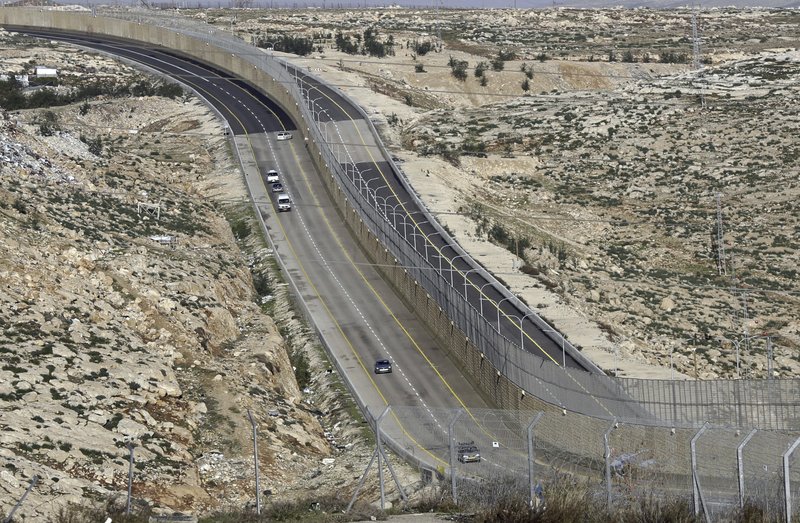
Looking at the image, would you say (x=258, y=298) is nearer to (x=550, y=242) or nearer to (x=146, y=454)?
(x=550, y=242)

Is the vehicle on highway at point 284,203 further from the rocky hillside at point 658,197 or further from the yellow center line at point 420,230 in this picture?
the rocky hillside at point 658,197

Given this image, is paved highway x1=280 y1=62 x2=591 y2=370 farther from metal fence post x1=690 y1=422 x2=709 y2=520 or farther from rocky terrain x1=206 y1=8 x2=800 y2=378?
metal fence post x1=690 y1=422 x2=709 y2=520

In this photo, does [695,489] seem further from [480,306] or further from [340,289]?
[340,289]

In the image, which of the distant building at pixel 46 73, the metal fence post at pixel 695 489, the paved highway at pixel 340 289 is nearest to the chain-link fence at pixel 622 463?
the metal fence post at pixel 695 489

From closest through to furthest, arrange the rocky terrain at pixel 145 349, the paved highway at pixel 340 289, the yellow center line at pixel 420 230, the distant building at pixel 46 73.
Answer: the rocky terrain at pixel 145 349 < the yellow center line at pixel 420 230 < the paved highway at pixel 340 289 < the distant building at pixel 46 73

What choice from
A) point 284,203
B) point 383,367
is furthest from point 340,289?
point 284,203

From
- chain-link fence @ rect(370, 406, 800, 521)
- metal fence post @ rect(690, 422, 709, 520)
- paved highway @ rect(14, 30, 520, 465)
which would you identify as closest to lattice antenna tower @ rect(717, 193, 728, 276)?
paved highway @ rect(14, 30, 520, 465)

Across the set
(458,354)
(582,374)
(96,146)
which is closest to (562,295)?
(458,354)
